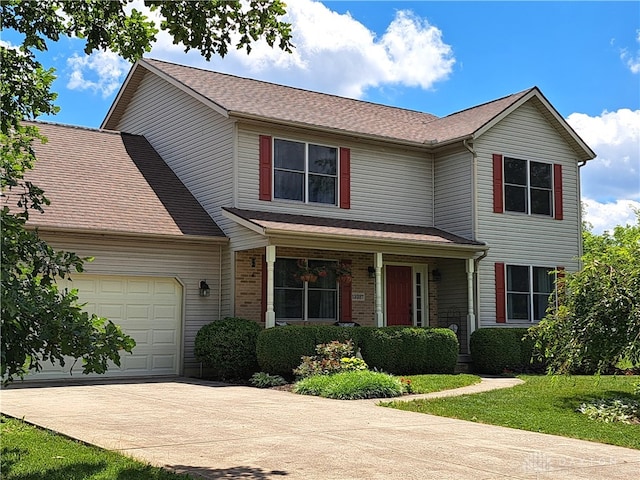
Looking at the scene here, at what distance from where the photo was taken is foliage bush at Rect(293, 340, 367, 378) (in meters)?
14.9

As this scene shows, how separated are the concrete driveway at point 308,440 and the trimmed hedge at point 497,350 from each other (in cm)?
671

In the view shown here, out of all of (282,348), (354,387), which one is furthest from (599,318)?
(282,348)

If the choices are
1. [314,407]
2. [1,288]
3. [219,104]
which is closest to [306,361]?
[314,407]

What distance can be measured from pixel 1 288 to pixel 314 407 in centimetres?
667

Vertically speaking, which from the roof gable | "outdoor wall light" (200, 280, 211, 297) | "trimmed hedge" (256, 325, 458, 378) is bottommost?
"trimmed hedge" (256, 325, 458, 378)

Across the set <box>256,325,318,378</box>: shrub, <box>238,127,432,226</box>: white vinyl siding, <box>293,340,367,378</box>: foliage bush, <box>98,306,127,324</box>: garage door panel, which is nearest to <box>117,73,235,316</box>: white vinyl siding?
<box>238,127,432,226</box>: white vinyl siding

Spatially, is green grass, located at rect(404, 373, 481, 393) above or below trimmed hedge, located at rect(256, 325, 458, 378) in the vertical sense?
below

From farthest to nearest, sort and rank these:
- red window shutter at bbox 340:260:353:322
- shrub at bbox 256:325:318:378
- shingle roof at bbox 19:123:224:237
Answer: red window shutter at bbox 340:260:353:322
shingle roof at bbox 19:123:224:237
shrub at bbox 256:325:318:378

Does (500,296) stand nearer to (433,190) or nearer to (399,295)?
(399,295)

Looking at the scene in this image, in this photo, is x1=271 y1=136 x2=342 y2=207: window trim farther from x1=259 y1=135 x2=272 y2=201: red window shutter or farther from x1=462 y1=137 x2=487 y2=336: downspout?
x1=462 y1=137 x2=487 y2=336: downspout

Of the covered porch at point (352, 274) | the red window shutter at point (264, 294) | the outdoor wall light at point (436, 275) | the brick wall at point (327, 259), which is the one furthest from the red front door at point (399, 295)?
the red window shutter at point (264, 294)

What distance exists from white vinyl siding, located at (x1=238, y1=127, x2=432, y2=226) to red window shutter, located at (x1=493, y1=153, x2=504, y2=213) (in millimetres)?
1734

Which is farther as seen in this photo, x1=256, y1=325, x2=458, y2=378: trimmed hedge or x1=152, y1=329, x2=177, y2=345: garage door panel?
x1=152, y1=329, x2=177, y2=345: garage door panel

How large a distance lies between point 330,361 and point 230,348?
7.36ft
